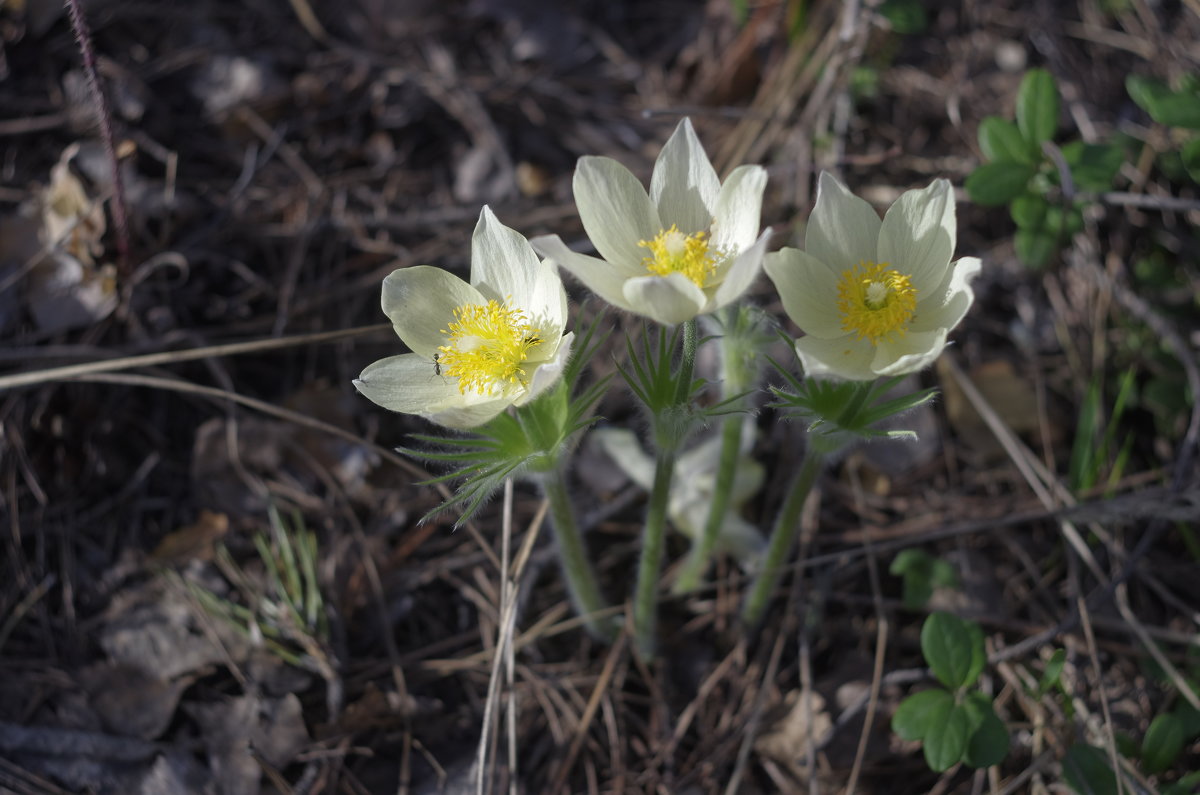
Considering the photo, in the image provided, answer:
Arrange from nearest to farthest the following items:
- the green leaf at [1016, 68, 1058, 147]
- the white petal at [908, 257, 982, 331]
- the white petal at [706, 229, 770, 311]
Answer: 1. the white petal at [706, 229, 770, 311]
2. the white petal at [908, 257, 982, 331]
3. the green leaf at [1016, 68, 1058, 147]

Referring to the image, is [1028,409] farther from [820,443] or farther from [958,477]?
[820,443]

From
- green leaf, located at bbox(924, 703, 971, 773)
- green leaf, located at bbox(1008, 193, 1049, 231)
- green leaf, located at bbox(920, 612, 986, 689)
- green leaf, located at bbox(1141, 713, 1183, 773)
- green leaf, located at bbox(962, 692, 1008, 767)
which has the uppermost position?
green leaf, located at bbox(1008, 193, 1049, 231)

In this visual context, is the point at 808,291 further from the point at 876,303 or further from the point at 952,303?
the point at 952,303

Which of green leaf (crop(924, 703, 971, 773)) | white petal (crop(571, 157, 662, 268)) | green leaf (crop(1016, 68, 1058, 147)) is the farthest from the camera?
green leaf (crop(1016, 68, 1058, 147))

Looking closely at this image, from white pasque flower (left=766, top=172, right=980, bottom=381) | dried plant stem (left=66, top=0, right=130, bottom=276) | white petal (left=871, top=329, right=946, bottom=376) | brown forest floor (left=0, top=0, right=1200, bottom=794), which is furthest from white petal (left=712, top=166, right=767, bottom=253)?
dried plant stem (left=66, top=0, right=130, bottom=276)

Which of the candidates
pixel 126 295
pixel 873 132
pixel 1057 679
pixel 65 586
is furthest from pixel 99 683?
pixel 873 132

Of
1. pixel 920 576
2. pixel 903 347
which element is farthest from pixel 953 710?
pixel 903 347

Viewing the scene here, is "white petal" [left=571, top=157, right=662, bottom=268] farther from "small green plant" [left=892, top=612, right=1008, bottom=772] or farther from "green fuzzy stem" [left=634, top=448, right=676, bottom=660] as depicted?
"small green plant" [left=892, top=612, right=1008, bottom=772]
